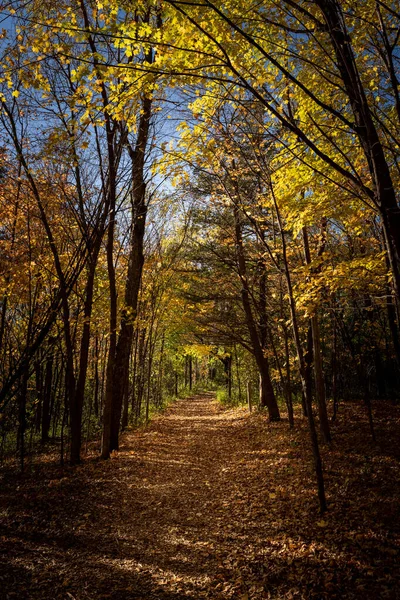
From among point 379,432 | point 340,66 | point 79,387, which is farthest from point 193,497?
point 340,66

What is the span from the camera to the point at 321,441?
811 centimetres

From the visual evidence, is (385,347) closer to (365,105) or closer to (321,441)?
(321,441)

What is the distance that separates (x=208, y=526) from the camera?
4.82 meters

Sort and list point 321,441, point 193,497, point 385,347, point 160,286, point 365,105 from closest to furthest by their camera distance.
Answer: point 365,105 → point 193,497 → point 321,441 → point 385,347 → point 160,286

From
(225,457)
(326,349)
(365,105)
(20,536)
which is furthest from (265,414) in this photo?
(365,105)

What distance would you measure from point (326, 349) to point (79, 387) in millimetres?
9663

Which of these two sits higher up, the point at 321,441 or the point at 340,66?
the point at 340,66

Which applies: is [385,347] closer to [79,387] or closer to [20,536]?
[79,387]

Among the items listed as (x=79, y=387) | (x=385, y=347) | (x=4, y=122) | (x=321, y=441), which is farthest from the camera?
(x=385, y=347)

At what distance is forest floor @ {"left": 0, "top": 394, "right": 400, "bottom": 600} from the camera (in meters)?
3.43

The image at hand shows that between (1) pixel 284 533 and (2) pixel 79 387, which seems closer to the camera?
(1) pixel 284 533

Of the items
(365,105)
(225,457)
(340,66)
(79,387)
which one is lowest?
(225,457)

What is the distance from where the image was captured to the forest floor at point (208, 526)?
3.43 metres

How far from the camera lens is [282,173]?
214 inches
